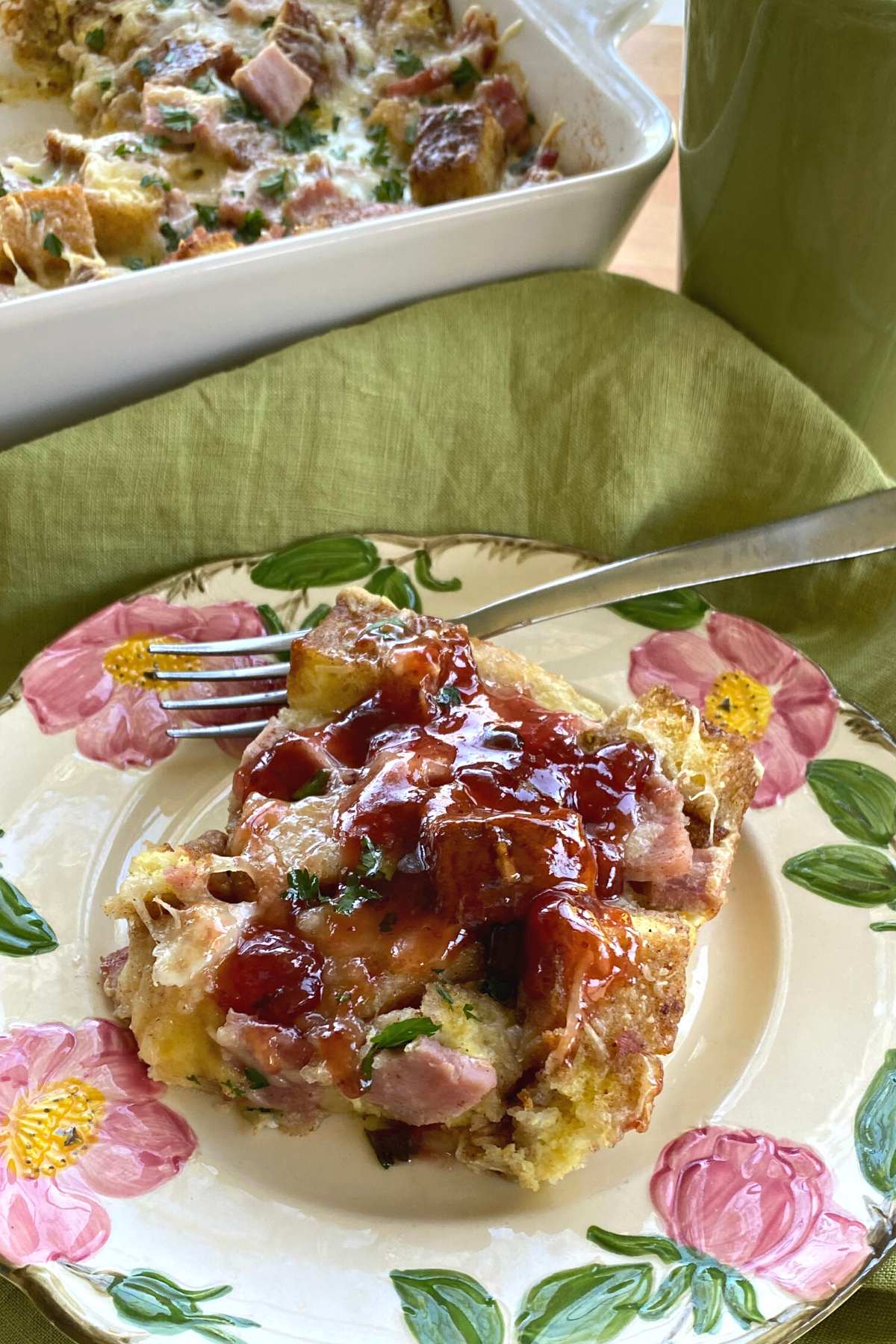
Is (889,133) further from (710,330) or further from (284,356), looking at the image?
(284,356)

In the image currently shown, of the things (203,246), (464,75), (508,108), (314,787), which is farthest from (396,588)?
(464,75)

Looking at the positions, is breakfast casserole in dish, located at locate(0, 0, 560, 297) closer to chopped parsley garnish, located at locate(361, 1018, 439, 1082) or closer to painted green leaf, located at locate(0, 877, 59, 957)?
painted green leaf, located at locate(0, 877, 59, 957)

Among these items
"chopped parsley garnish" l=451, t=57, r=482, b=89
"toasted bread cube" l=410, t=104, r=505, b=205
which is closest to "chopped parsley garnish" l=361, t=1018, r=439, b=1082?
"toasted bread cube" l=410, t=104, r=505, b=205

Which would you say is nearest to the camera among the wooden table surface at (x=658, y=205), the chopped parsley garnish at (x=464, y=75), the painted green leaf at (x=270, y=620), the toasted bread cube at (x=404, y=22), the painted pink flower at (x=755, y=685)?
the painted pink flower at (x=755, y=685)

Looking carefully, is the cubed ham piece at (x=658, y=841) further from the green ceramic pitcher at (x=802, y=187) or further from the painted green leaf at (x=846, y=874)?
the green ceramic pitcher at (x=802, y=187)

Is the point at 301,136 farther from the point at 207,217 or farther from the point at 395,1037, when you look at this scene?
the point at 395,1037

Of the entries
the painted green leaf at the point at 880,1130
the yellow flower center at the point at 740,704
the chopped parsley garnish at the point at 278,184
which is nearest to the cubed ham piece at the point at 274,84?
the chopped parsley garnish at the point at 278,184

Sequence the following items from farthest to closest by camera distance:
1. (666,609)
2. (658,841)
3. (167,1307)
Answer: (666,609), (658,841), (167,1307)

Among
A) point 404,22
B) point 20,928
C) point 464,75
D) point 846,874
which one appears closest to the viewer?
point 20,928
